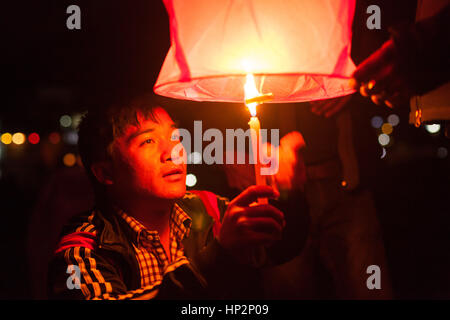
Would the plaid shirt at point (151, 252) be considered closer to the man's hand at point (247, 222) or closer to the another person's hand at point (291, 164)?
the man's hand at point (247, 222)

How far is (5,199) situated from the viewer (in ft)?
20.3

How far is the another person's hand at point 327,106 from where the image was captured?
1782mm

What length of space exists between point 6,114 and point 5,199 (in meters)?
4.74

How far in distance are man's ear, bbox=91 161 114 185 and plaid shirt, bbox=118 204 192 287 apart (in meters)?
0.10

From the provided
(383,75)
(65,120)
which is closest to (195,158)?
(65,120)

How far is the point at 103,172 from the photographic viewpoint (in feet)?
4.89

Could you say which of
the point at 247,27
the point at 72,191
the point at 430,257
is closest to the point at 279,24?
the point at 247,27

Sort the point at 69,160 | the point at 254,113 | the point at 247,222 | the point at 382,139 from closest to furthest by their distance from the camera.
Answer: the point at 254,113
the point at 247,222
the point at 382,139
the point at 69,160

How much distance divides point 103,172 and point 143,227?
207 millimetres

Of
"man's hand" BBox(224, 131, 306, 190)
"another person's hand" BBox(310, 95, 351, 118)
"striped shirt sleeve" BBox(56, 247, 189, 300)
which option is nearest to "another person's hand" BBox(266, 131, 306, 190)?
"man's hand" BBox(224, 131, 306, 190)

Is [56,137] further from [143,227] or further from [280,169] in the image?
[280,169]

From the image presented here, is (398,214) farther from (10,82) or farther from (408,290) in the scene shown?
(10,82)

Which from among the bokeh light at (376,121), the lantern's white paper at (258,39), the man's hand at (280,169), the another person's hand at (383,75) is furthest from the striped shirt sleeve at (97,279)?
the bokeh light at (376,121)

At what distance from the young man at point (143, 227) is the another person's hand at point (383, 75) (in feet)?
1.28
